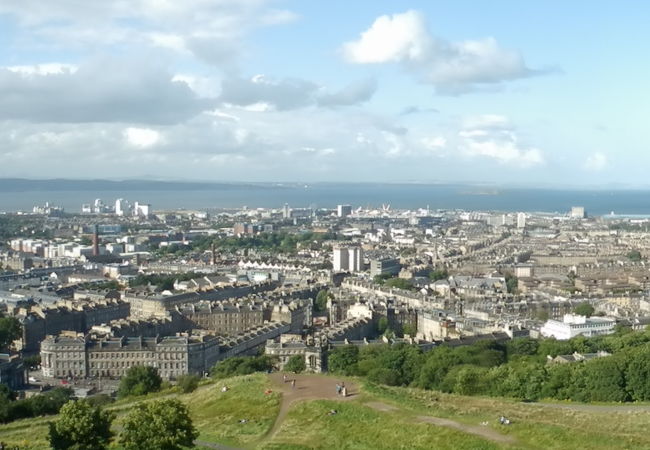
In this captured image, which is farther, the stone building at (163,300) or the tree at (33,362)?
the stone building at (163,300)

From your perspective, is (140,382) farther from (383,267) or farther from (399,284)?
(383,267)

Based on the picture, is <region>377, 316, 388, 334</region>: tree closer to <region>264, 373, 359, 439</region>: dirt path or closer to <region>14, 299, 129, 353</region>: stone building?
<region>14, 299, 129, 353</region>: stone building

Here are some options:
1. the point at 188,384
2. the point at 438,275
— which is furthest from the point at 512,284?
the point at 188,384

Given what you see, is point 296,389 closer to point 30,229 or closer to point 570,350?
point 570,350

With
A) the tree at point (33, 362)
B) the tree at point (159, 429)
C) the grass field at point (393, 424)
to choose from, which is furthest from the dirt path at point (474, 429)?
the tree at point (33, 362)

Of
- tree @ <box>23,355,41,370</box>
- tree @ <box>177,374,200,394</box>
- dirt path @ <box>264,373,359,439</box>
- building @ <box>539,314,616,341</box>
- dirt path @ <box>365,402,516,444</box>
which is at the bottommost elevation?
tree @ <box>23,355,41,370</box>

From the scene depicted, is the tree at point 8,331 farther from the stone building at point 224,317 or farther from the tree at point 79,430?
the tree at point 79,430

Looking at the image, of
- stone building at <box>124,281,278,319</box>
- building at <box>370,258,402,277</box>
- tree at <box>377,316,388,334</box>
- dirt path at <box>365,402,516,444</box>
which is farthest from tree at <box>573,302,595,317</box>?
dirt path at <box>365,402,516,444</box>
